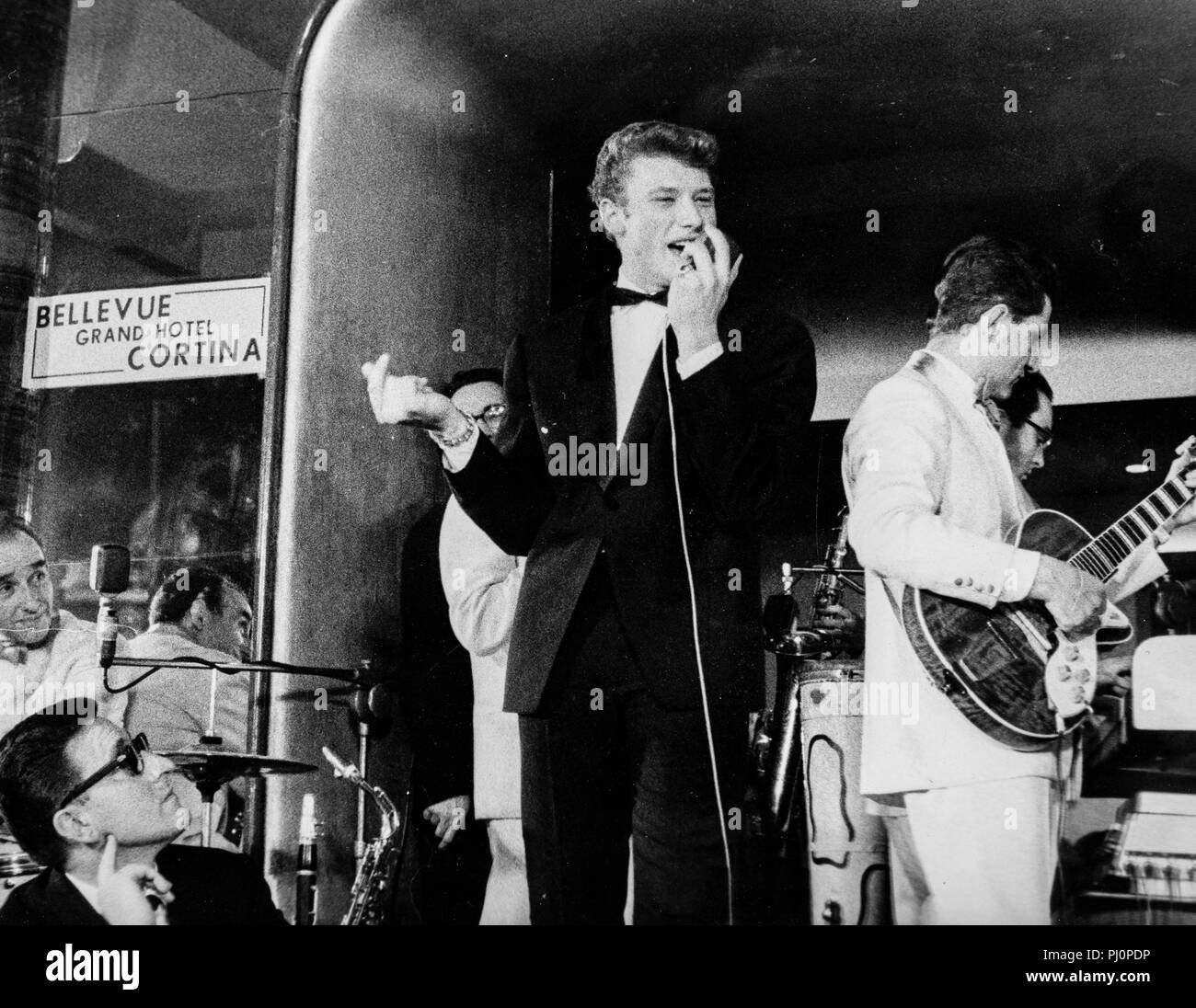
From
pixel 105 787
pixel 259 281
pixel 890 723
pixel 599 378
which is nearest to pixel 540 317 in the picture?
pixel 599 378

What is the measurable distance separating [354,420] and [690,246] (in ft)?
3.14

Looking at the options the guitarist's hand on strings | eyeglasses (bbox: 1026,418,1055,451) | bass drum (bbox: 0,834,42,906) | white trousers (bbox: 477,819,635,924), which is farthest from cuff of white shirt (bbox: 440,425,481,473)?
the guitarist's hand on strings

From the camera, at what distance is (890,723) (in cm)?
317

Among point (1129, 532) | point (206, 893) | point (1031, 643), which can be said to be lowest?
point (206, 893)

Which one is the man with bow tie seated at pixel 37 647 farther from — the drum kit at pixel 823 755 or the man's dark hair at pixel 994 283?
the man's dark hair at pixel 994 283

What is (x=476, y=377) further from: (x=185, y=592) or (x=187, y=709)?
(x=187, y=709)

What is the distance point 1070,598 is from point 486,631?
53.8 inches

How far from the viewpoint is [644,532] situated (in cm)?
337

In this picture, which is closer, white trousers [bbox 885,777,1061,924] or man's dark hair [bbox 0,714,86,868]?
white trousers [bbox 885,777,1061,924]

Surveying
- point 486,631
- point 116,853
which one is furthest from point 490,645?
point 116,853

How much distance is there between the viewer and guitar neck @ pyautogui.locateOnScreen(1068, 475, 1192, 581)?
3166mm

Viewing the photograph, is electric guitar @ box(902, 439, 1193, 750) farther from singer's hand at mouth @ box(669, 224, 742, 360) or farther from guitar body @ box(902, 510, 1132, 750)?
singer's hand at mouth @ box(669, 224, 742, 360)

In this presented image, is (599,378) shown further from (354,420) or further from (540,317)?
(354,420)

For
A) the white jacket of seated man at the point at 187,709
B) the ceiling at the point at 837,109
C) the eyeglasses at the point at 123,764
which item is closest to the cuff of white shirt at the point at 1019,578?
the ceiling at the point at 837,109
